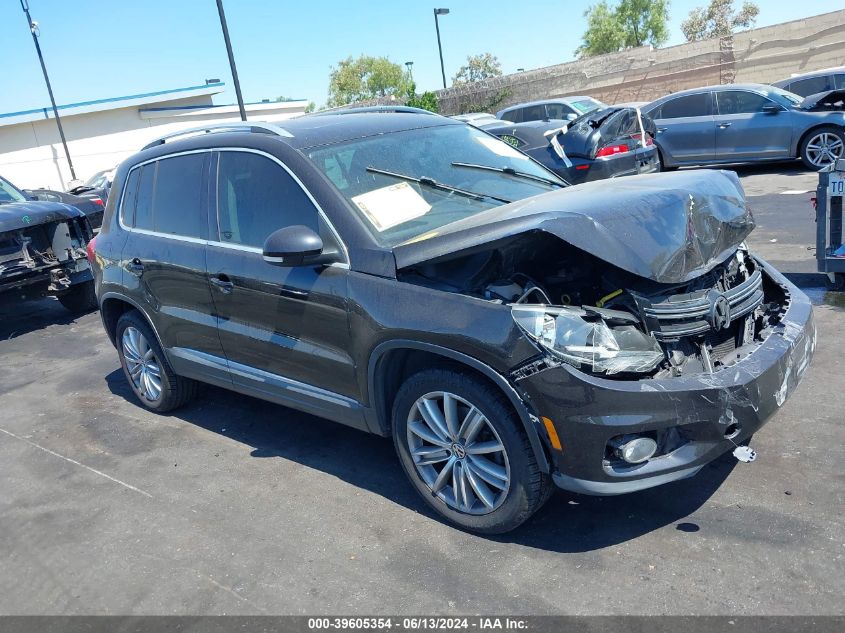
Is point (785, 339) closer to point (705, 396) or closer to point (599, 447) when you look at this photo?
point (705, 396)

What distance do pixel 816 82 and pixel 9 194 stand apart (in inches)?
621

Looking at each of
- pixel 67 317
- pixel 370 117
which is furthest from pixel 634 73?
pixel 370 117

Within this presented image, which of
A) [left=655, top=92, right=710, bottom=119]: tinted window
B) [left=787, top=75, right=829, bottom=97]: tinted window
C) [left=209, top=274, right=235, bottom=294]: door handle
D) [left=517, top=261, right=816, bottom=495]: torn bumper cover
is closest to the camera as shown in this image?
[left=517, top=261, right=816, bottom=495]: torn bumper cover

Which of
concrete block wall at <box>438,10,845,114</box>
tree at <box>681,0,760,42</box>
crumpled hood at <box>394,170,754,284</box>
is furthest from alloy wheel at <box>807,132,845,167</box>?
tree at <box>681,0,760,42</box>

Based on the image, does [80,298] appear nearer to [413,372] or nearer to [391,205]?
[391,205]

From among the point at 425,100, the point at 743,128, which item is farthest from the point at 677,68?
the point at 743,128

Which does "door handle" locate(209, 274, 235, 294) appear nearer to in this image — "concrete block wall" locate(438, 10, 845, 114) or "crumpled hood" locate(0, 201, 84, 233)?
"crumpled hood" locate(0, 201, 84, 233)

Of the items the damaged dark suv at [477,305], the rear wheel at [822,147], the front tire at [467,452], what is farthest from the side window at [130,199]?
the rear wheel at [822,147]

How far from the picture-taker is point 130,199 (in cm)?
542

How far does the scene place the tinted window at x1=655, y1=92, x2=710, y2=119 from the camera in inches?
564

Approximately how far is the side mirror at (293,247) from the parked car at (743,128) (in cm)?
1188

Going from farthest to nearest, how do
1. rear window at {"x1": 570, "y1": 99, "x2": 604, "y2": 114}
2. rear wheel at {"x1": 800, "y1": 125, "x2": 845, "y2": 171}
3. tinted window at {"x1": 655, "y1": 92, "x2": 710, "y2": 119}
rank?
rear window at {"x1": 570, "y1": 99, "x2": 604, "y2": 114}, tinted window at {"x1": 655, "y1": 92, "x2": 710, "y2": 119}, rear wheel at {"x1": 800, "y1": 125, "x2": 845, "y2": 171}

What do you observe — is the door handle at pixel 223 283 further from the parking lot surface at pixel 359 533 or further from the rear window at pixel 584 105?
the rear window at pixel 584 105

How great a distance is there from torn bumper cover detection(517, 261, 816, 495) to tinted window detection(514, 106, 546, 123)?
16284mm
